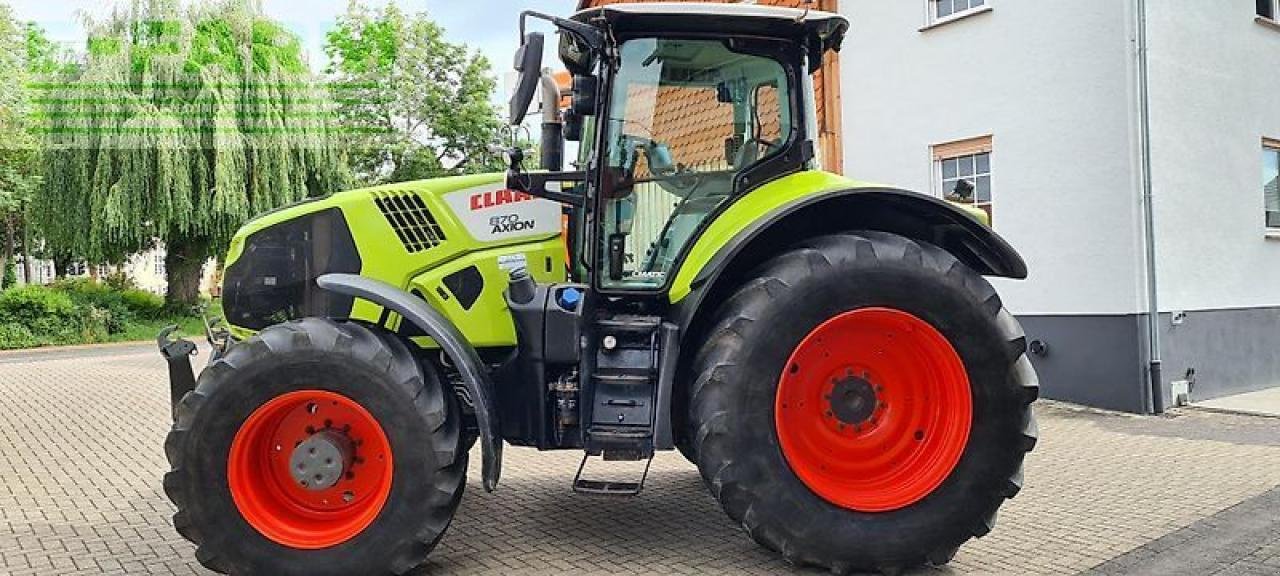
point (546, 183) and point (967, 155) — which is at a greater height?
point (967, 155)

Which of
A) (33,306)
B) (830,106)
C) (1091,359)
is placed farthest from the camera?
(33,306)

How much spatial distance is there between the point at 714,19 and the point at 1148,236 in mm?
6387

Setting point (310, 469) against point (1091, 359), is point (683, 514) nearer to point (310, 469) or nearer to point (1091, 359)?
point (310, 469)

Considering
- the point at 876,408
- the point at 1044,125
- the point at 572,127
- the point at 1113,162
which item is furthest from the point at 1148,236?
the point at 572,127

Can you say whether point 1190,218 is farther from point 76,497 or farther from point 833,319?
point 76,497

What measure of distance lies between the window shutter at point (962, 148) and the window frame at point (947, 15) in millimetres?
1348

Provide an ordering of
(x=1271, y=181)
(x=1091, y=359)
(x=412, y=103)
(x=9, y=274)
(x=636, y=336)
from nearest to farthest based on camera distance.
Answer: (x=636, y=336), (x=1091, y=359), (x=1271, y=181), (x=412, y=103), (x=9, y=274)

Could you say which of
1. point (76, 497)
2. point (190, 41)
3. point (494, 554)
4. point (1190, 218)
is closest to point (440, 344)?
point (494, 554)

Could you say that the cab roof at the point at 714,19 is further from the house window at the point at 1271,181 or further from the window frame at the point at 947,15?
the house window at the point at 1271,181

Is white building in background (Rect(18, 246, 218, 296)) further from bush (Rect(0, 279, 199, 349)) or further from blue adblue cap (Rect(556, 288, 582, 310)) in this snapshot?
blue adblue cap (Rect(556, 288, 582, 310))

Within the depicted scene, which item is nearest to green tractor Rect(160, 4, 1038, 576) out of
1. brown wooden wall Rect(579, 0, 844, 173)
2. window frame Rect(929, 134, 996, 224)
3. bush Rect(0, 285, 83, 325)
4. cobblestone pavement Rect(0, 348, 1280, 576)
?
cobblestone pavement Rect(0, 348, 1280, 576)

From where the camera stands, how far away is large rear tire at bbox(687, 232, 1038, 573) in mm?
3816

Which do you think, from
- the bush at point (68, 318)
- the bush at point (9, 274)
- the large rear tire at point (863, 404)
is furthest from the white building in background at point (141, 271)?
the large rear tire at point (863, 404)

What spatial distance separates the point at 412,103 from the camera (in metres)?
28.4
